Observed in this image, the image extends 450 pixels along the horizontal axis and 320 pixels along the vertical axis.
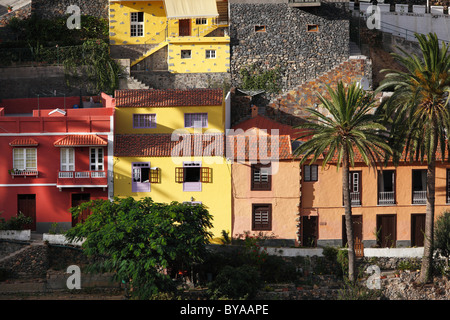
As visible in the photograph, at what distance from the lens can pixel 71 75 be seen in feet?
231

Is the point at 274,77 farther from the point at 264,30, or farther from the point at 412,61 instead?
the point at 412,61

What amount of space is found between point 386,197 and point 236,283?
13.4 metres

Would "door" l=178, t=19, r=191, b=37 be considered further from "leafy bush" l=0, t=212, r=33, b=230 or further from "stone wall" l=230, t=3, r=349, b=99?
"leafy bush" l=0, t=212, r=33, b=230

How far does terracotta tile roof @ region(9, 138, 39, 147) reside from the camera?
60.5 meters

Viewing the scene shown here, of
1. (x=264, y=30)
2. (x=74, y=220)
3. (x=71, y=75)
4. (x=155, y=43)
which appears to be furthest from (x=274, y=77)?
(x=74, y=220)

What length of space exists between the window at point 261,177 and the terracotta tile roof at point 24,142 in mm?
13815

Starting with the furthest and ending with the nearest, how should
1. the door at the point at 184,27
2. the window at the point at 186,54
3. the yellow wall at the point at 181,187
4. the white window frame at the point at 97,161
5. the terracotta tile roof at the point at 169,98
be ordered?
the door at the point at 184,27 < the window at the point at 186,54 < the terracotta tile roof at the point at 169,98 < the white window frame at the point at 97,161 < the yellow wall at the point at 181,187

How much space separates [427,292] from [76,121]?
78.9 ft

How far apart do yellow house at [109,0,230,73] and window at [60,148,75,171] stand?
12867 mm

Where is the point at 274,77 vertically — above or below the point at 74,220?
above

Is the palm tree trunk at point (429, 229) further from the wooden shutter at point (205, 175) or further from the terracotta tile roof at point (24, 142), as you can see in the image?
the terracotta tile roof at point (24, 142)

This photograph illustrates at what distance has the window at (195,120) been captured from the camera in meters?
61.9

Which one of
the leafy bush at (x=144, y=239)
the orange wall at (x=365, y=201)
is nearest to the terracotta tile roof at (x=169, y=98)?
the leafy bush at (x=144, y=239)

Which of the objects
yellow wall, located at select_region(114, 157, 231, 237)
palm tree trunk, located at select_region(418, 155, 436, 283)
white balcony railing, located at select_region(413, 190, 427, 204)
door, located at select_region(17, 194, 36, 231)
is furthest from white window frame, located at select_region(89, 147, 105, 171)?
palm tree trunk, located at select_region(418, 155, 436, 283)
